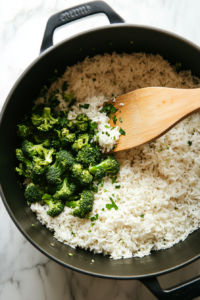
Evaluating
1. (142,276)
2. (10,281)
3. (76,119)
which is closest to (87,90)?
(76,119)

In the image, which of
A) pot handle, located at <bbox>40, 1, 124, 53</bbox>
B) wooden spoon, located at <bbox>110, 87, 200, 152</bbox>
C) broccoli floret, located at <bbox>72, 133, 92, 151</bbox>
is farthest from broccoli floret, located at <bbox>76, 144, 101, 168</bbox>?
pot handle, located at <bbox>40, 1, 124, 53</bbox>

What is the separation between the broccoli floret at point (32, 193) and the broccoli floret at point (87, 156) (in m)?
0.62

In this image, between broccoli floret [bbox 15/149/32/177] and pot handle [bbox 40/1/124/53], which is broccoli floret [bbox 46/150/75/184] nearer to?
broccoli floret [bbox 15/149/32/177]

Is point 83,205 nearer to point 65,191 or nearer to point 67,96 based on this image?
point 65,191

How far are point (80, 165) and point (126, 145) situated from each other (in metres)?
0.62

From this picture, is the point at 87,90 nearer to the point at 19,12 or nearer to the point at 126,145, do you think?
the point at 126,145

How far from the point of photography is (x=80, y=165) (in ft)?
9.34

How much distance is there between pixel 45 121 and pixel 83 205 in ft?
3.69

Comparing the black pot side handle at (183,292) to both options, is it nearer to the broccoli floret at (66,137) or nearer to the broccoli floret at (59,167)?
the broccoli floret at (59,167)

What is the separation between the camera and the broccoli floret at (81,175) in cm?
276

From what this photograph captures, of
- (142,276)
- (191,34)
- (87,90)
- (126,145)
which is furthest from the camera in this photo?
(191,34)

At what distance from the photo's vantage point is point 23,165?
2.97 m

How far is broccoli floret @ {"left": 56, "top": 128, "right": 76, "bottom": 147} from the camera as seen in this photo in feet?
9.39

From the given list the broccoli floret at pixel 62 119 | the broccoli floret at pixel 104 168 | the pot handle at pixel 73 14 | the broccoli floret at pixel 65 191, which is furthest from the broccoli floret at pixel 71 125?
the pot handle at pixel 73 14
